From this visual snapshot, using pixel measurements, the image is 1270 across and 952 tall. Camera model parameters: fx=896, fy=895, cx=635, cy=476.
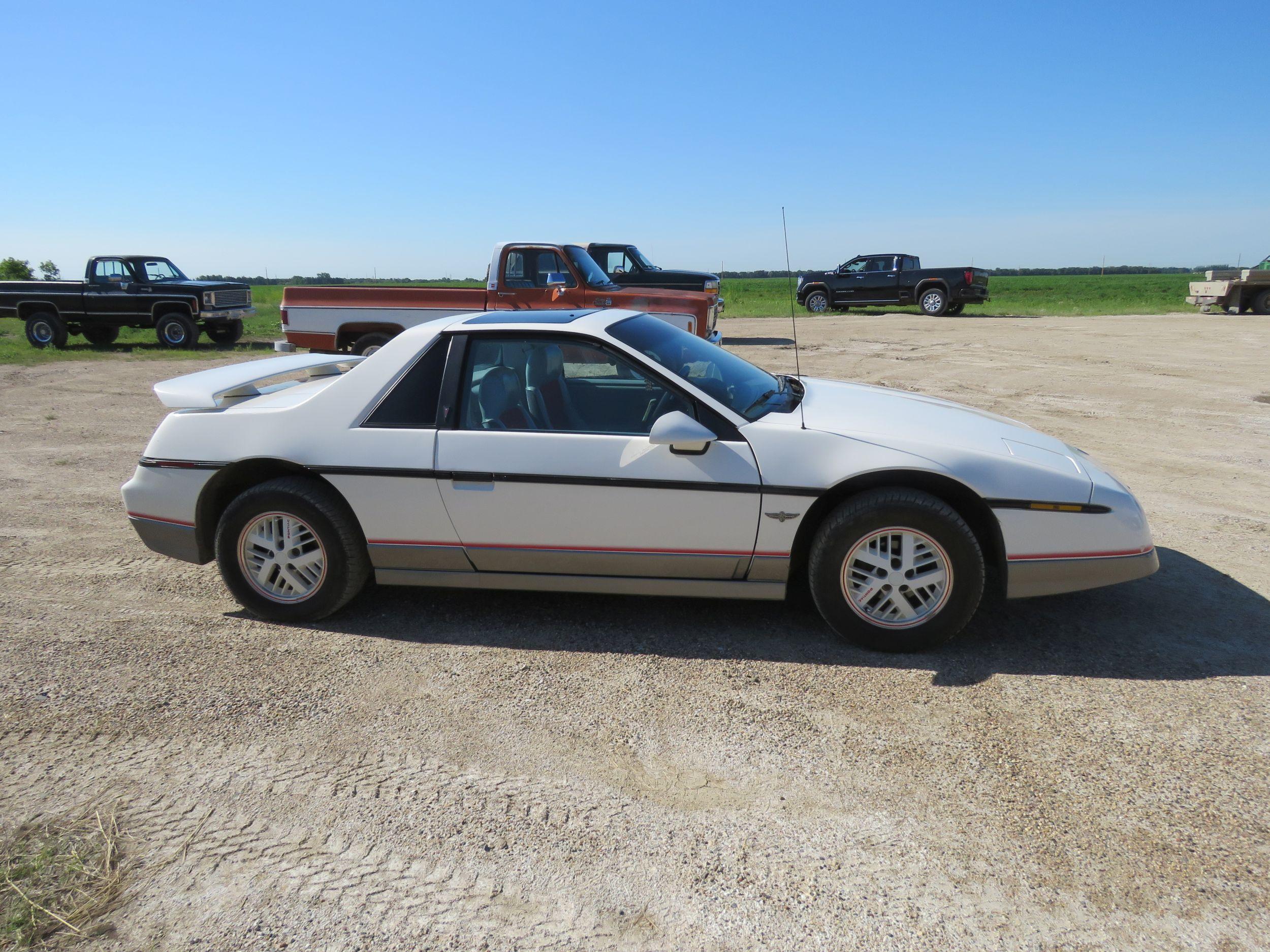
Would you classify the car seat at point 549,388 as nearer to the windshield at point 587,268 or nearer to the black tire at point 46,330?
the windshield at point 587,268

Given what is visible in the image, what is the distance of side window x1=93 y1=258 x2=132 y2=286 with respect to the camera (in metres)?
19.3

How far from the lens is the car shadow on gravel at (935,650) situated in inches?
155

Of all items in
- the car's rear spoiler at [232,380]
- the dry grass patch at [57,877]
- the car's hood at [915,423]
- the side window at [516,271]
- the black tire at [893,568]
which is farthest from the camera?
the side window at [516,271]

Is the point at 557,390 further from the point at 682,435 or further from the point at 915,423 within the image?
the point at 915,423

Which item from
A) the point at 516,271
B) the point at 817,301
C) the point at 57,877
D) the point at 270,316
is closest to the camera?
the point at 57,877

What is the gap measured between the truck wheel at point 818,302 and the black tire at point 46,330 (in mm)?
21189

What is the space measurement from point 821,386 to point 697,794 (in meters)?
2.76

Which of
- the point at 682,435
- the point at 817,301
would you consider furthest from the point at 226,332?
the point at 682,435

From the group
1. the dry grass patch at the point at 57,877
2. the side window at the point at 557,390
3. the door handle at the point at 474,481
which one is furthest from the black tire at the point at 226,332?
the dry grass patch at the point at 57,877

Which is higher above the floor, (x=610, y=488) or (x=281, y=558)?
(x=610, y=488)

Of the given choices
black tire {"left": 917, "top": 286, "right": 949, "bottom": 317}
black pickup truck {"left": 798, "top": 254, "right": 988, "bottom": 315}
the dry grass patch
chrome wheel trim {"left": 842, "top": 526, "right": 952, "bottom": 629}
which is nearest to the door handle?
chrome wheel trim {"left": 842, "top": 526, "right": 952, "bottom": 629}

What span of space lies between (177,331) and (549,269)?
10825 millimetres

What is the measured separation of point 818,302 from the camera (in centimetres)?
2992

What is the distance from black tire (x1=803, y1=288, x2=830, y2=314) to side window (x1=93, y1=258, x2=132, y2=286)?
65.0 ft
